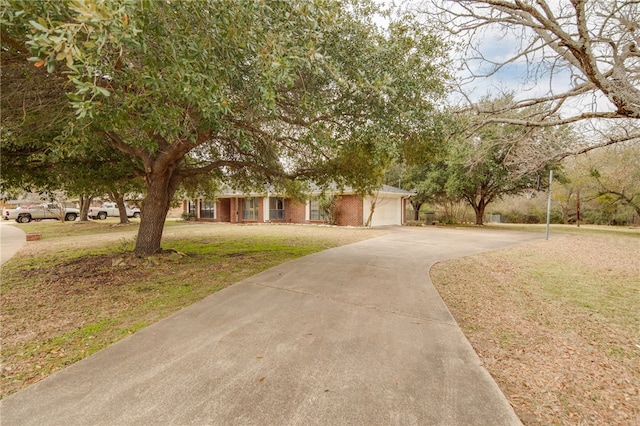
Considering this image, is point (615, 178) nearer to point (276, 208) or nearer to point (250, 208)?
point (276, 208)

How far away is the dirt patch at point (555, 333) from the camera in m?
2.63

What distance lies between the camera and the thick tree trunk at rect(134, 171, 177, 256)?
27.2 feet

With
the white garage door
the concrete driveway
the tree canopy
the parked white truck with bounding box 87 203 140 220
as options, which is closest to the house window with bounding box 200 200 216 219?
the parked white truck with bounding box 87 203 140 220

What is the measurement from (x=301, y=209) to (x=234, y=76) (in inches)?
760

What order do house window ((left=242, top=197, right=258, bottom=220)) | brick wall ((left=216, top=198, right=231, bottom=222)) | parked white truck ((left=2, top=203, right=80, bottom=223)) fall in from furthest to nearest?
brick wall ((left=216, top=198, right=231, bottom=222)) < parked white truck ((left=2, top=203, right=80, bottom=223)) < house window ((left=242, top=197, right=258, bottom=220))

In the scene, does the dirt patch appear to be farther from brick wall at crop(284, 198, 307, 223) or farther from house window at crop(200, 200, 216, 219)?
house window at crop(200, 200, 216, 219)

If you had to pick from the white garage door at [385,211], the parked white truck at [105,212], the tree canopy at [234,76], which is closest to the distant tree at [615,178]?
the white garage door at [385,211]

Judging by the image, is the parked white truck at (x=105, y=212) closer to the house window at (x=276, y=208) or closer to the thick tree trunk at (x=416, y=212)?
the house window at (x=276, y=208)

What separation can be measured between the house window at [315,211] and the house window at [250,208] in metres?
4.98

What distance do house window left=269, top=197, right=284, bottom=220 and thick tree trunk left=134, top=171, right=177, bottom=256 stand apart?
52.9 ft

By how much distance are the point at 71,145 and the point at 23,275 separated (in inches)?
141

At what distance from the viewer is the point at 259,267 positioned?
25.1ft

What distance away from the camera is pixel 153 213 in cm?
839

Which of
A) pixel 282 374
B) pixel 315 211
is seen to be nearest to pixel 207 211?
pixel 315 211
